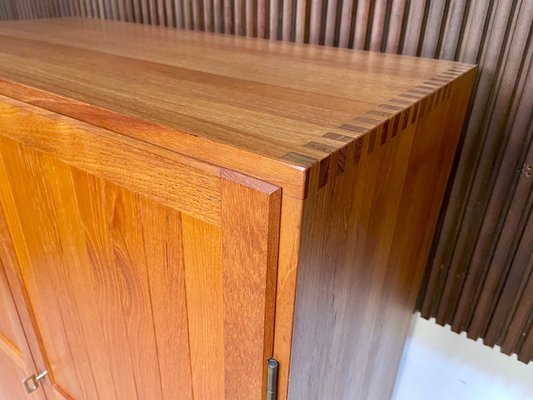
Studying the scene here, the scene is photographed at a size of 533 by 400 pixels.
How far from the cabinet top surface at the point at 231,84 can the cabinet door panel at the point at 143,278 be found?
66mm

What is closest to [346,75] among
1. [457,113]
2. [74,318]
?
[457,113]

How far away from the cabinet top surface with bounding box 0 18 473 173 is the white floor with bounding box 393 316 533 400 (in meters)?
0.63

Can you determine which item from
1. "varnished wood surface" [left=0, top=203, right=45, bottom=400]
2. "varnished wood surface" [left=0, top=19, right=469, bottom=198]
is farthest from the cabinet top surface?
"varnished wood surface" [left=0, top=203, right=45, bottom=400]

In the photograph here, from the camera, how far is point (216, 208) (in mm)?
385

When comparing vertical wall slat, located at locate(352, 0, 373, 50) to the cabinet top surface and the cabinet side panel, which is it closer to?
the cabinet top surface

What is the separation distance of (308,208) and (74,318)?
→ 48cm

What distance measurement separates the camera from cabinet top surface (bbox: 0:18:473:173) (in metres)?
0.40

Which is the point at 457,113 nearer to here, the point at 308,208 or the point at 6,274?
the point at 308,208

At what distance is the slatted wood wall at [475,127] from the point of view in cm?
73

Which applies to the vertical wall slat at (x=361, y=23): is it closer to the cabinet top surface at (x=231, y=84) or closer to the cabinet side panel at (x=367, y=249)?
the cabinet top surface at (x=231, y=84)

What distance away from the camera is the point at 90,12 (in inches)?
49.8

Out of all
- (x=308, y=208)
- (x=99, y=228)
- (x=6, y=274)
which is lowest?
(x=6, y=274)

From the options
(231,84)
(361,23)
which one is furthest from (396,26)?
(231,84)

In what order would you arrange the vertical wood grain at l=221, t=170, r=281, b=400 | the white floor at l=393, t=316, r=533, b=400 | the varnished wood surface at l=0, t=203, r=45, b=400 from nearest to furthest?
the vertical wood grain at l=221, t=170, r=281, b=400
the varnished wood surface at l=0, t=203, r=45, b=400
the white floor at l=393, t=316, r=533, b=400
